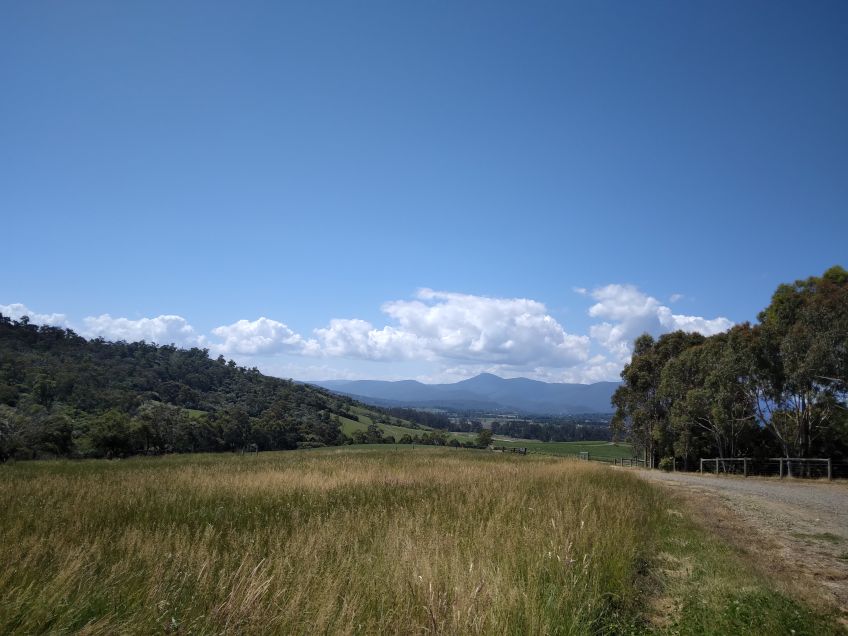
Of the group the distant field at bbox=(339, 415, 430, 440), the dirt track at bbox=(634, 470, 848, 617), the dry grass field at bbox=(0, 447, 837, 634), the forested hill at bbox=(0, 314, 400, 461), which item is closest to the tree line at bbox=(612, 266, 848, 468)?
the dirt track at bbox=(634, 470, 848, 617)

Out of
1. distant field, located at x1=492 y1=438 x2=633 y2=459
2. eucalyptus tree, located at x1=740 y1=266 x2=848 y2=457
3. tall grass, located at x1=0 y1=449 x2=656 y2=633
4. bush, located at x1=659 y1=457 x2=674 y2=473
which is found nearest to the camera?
tall grass, located at x1=0 y1=449 x2=656 y2=633

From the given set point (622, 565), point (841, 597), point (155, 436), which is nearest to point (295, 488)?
point (622, 565)

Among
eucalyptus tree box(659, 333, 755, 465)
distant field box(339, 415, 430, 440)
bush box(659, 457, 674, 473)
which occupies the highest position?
eucalyptus tree box(659, 333, 755, 465)

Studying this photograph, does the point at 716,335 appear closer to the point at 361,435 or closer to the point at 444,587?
the point at 444,587

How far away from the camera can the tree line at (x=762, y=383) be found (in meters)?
24.5

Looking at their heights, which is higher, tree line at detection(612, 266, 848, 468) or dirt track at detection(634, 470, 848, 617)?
tree line at detection(612, 266, 848, 468)

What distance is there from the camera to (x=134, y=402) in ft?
314

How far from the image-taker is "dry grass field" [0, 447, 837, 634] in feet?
10.7

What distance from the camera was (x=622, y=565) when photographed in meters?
5.70

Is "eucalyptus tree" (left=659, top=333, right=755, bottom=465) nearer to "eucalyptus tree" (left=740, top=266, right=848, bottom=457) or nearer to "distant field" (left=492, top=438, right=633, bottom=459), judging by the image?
"eucalyptus tree" (left=740, top=266, right=848, bottom=457)

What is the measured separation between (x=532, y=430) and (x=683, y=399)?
163496mm

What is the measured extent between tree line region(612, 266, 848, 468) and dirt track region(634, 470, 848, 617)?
31.5 feet

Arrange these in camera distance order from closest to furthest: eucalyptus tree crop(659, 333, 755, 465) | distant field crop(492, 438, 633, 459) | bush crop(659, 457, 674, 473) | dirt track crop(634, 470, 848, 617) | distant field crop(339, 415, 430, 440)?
dirt track crop(634, 470, 848, 617)
eucalyptus tree crop(659, 333, 755, 465)
bush crop(659, 457, 674, 473)
distant field crop(492, 438, 633, 459)
distant field crop(339, 415, 430, 440)

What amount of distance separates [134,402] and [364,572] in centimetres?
11003
